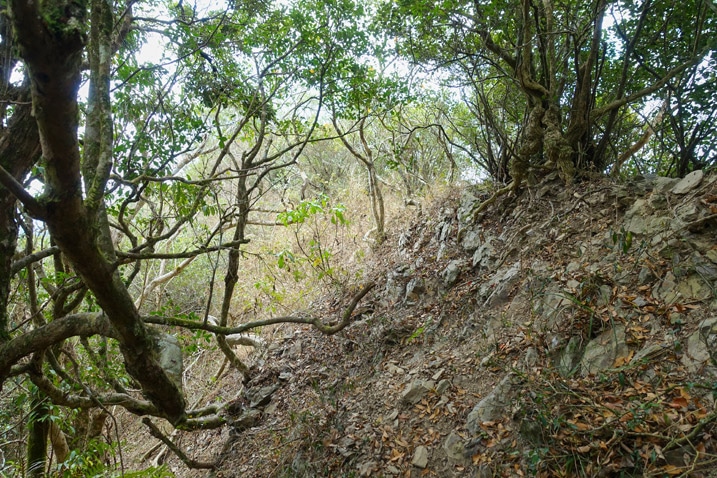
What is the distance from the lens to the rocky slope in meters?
2.65

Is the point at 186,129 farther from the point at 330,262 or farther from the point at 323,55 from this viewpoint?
the point at 330,262

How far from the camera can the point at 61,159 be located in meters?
2.01

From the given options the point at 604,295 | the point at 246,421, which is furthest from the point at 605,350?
the point at 246,421

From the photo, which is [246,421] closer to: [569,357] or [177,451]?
[177,451]

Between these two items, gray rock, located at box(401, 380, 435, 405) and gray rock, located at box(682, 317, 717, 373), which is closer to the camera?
gray rock, located at box(682, 317, 717, 373)

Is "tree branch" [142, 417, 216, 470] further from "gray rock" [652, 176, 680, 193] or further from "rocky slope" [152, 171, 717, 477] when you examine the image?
"gray rock" [652, 176, 680, 193]

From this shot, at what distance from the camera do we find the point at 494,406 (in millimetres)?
3303

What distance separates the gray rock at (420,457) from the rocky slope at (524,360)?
0.01 metres

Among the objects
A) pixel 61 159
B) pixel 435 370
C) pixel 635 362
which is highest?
pixel 61 159

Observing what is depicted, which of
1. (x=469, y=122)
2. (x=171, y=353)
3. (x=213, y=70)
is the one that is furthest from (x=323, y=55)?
(x=171, y=353)

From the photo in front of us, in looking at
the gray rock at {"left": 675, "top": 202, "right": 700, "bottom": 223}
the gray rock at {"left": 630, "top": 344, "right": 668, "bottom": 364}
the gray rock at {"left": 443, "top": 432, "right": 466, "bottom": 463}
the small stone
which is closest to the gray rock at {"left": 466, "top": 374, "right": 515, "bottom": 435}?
the gray rock at {"left": 443, "top": 432, "right": 466, "bottom": 463}

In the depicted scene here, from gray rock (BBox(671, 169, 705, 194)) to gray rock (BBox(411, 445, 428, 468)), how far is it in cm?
325

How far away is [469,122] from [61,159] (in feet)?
24.7

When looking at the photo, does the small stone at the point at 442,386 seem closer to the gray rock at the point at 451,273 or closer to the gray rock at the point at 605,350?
the gray rock at the point at 605,350
